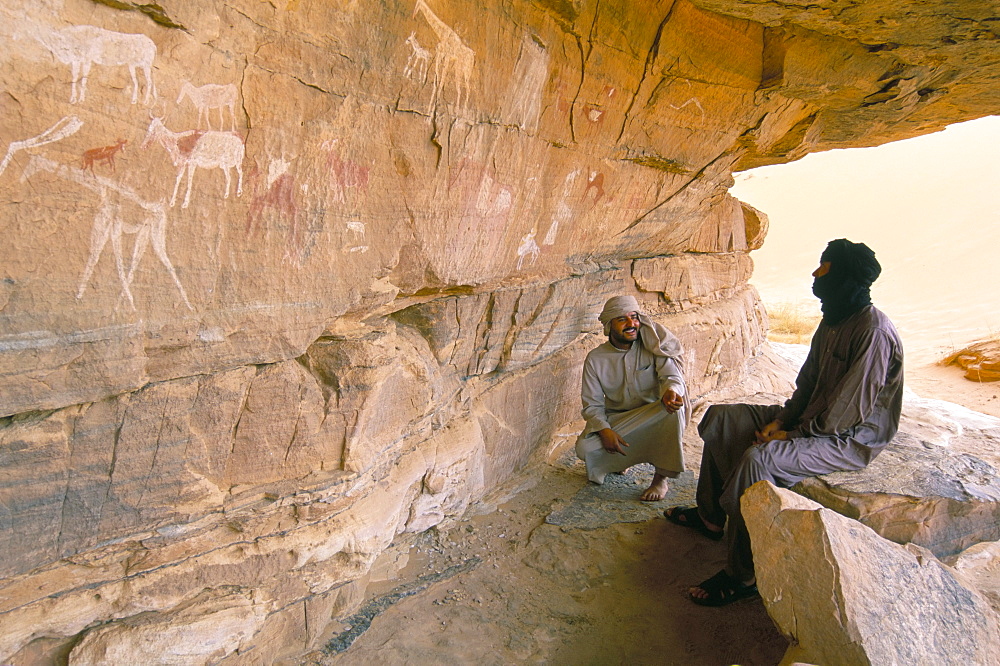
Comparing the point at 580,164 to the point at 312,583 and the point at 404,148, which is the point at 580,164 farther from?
the point at 312,583

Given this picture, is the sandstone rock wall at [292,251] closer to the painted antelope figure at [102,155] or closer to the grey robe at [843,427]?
the painted antelope figure at [102,155]

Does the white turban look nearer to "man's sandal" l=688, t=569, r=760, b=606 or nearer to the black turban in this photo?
the black turban

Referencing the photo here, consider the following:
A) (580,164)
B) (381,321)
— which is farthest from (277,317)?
(580,164)

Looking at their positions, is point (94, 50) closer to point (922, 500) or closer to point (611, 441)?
point (611, 441)

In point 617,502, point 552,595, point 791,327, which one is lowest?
point 552,595

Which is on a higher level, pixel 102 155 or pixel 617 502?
pixel 102 155

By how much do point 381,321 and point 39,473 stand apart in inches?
54.5

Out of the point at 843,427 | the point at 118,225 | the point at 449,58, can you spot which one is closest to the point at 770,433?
the point at 843,427

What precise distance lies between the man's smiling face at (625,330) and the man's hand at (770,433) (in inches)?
36.1

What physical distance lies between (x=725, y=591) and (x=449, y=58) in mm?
2621

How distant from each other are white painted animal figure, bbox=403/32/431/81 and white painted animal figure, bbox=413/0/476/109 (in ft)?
0.17

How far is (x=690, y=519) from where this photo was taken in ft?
10.6

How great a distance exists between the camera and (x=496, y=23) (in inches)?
95.1

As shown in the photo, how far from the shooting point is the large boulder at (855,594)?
6.15 feet
